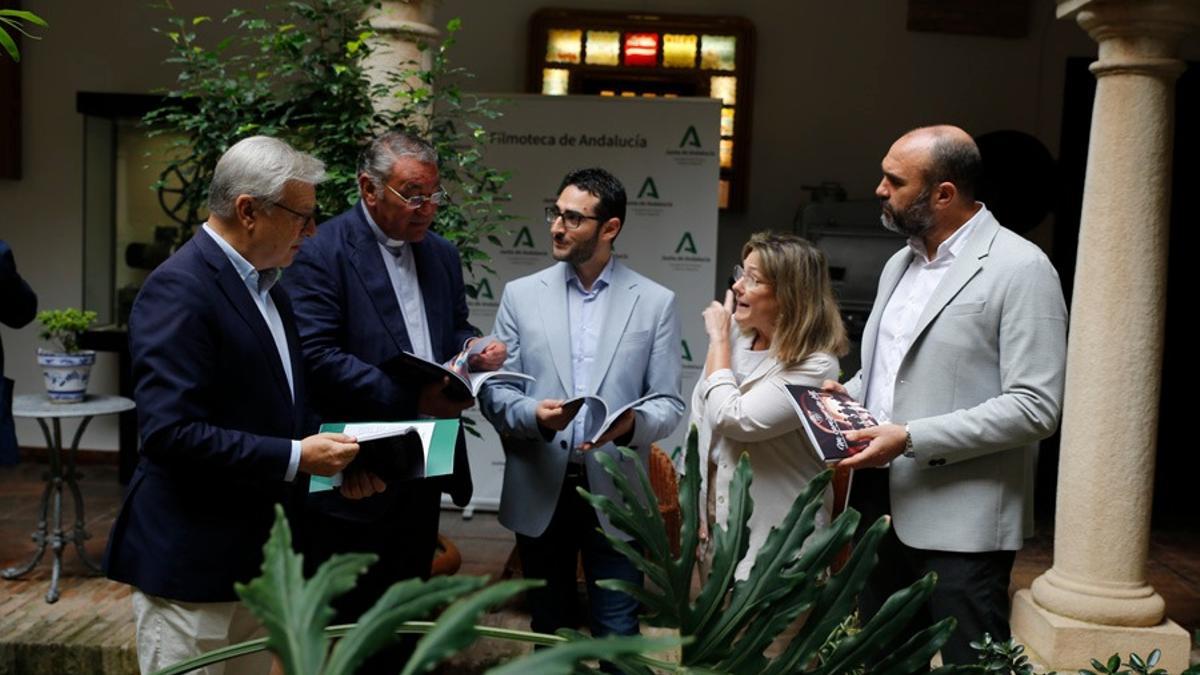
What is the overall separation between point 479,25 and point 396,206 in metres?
5.09

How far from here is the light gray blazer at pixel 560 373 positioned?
3.86 metres

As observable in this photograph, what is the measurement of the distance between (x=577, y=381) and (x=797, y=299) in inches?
31.5

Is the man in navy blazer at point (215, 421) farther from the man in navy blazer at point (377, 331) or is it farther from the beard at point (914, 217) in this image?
the beard at point (914, 217)

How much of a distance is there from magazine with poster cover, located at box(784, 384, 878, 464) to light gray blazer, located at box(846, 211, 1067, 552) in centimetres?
13

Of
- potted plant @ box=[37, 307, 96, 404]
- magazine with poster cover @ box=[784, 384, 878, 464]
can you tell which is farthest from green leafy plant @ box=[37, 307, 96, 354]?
magazine with poster cover @ box=[784, 384, 878, 464]

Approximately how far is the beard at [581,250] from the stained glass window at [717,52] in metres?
4.67

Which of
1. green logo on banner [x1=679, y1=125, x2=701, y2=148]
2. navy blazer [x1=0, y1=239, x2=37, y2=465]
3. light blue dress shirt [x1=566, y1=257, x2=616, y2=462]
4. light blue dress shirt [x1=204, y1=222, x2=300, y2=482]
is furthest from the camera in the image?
green logo on banner [x1=679, y1=125, x2=701, y2=148]

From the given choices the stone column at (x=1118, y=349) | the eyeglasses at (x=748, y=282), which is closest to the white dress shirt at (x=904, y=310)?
the eyeglasses at (x=748, y=282)

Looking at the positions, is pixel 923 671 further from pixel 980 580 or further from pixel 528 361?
pixel 528 361

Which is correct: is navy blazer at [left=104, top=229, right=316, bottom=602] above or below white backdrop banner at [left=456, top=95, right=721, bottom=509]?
below

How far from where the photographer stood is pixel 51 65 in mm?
8273

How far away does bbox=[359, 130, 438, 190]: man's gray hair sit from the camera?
3.49 meters

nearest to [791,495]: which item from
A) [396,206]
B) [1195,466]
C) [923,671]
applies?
[396,206]

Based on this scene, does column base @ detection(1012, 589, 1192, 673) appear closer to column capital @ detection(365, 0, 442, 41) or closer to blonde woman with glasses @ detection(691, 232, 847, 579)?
blonde woman with glasses @ detection(691, 232, 847, 579)
